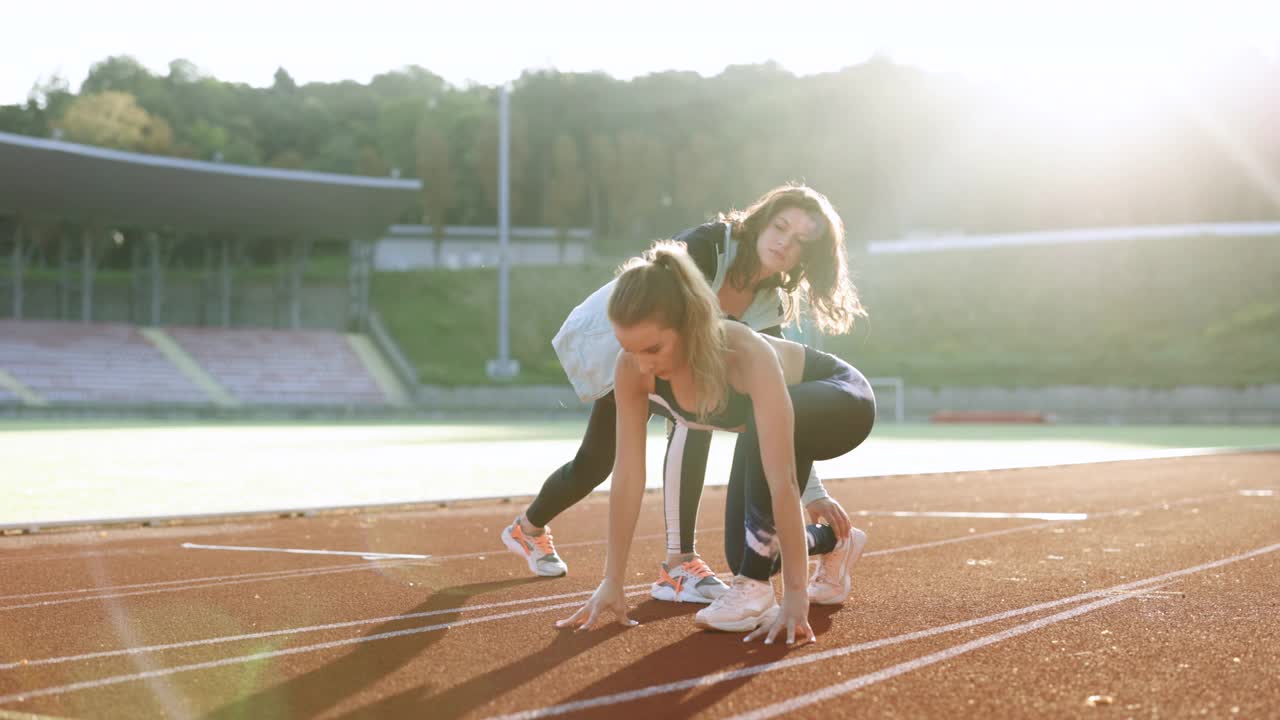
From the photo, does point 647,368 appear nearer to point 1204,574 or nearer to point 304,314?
point 1204,574

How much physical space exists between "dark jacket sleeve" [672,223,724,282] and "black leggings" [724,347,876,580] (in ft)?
1.62

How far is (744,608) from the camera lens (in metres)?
4.53

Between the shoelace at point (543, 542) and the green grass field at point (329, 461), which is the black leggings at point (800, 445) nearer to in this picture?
→ the shoelace at point (543, 542)

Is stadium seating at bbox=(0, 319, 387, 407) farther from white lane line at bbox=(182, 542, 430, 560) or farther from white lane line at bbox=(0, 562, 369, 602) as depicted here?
white lane line at bbox=(0, 562, 369, 602)

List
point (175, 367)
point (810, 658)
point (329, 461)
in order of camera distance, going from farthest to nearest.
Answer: point (175, 367) < point (329, 461) < point (810, 658)

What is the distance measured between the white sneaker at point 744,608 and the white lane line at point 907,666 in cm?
58

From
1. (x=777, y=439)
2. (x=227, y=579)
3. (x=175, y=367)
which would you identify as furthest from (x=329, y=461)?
(x=175, y=367)

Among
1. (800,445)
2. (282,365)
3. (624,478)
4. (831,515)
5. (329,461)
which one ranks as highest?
(800,445)

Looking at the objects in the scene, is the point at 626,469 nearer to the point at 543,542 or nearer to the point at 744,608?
the point at 744,608

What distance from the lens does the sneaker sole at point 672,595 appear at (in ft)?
17.7

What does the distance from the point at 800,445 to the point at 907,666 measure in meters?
0.87

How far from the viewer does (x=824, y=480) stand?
13.6 meters

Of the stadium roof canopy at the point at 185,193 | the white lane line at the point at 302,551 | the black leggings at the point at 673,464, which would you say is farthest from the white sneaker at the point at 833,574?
the stadium roof canopy at the point at 185,193

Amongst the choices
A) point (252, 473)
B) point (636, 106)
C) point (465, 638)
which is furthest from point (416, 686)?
point (636, 106)
